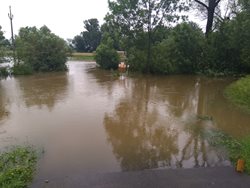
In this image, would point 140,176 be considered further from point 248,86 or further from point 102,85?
point 102,85

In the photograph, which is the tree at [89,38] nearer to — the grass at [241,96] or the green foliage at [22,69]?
the green foliage at [22,69]

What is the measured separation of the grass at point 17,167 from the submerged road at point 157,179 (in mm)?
231

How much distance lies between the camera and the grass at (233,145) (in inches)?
205

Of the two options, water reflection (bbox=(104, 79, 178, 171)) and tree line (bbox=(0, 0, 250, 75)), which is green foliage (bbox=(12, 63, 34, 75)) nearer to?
tree line (bbox=(0, 0, 250, 75))

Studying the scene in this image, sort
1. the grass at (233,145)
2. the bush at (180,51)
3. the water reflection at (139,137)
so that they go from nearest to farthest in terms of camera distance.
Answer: the grass at (233,145)
the water reflection at (139,137)
the bush at (180,51)

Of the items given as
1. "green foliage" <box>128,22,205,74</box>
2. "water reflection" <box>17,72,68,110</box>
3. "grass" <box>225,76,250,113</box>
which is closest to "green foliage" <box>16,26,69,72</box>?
"water reflection" <box>17,72,68,110</box>

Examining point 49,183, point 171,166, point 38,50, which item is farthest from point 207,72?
point 49,183

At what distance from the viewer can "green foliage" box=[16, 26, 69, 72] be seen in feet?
67.4

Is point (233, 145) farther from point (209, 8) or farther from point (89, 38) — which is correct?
point (89, 38)

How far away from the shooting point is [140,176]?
455 cm

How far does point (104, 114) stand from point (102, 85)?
19.5ft

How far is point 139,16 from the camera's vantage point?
17953mm

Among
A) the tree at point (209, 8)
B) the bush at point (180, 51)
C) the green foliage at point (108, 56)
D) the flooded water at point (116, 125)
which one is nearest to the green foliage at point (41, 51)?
the green foliage at point (108, 56)

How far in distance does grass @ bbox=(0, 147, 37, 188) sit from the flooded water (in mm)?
221
